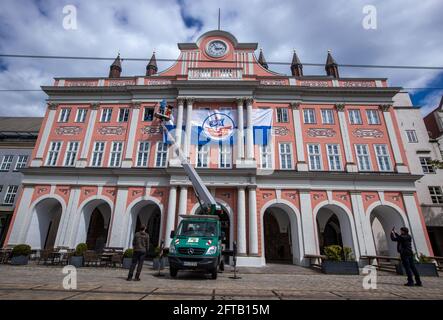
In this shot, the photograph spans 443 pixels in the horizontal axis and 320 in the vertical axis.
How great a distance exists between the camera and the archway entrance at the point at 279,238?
20109mm

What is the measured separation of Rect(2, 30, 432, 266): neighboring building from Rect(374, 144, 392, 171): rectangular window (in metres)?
0.09

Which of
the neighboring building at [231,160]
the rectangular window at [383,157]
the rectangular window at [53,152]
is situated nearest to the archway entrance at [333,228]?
the neighboring building at [231,160]

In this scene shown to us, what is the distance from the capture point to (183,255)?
846cm

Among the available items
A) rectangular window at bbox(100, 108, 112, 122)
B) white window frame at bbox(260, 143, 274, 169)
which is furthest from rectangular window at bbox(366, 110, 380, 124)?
rectangular window at bbox(100, 108, 112, 122)

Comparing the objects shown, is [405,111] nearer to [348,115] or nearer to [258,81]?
[348,115]

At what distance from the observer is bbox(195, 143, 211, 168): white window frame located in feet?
57.7

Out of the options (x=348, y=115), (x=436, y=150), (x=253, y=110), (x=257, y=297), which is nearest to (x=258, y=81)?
(x=253, y=110)

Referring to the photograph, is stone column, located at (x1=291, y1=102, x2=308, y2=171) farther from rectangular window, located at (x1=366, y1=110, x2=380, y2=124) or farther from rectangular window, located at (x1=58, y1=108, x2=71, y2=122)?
rectangular window, located at (x1=58, y1=108, x2=71, y2=122)

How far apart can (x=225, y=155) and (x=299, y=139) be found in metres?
6.30

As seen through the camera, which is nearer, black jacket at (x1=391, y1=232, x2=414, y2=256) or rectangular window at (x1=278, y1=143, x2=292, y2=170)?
black jacket at (x1=391, y1=232, x2=414, y2=256)

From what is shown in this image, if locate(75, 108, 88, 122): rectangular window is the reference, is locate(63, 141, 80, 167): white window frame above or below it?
below

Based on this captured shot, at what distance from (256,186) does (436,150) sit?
20231mm

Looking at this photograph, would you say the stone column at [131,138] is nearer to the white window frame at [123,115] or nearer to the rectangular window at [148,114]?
the rectangular window at [148,114]

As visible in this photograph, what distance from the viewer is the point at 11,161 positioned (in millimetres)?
25562
